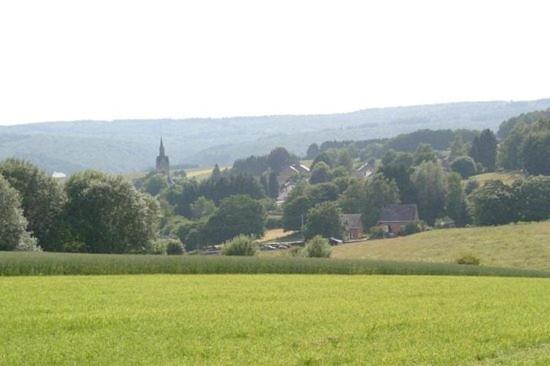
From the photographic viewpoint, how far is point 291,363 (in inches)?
776

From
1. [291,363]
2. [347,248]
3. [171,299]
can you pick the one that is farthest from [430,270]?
[347,248]

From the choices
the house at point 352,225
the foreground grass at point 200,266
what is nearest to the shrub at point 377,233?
the house at point 352,225

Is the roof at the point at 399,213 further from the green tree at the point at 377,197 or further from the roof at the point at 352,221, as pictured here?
the roof at the point at 352,221

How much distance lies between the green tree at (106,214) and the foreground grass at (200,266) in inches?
973

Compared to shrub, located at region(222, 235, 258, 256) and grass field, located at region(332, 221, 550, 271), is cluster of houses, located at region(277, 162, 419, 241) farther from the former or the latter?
shrub, located at region(222, 235, 258, 256)

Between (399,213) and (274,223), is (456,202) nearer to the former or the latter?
(399,213)

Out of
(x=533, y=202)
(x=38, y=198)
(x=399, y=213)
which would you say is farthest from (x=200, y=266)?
(x=399, y=213)

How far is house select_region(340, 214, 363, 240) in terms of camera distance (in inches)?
6048

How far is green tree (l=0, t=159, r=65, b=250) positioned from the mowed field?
44.1 meters

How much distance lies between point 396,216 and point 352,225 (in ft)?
29.1

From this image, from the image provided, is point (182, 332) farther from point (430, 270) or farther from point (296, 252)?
point (296, 252)

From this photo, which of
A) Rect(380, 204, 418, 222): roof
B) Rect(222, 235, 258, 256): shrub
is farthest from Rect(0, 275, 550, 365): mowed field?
Rect(380, 204, 418, 222): roof

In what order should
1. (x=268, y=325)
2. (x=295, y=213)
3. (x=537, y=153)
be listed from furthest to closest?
1. (x=537, y=153)
2. (x=295, y=213)
3. (x=268, y=325)

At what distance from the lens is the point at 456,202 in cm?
15950
